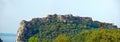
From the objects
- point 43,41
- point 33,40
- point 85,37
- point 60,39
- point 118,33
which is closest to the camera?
point 60,39

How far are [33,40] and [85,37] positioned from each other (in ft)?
86.3

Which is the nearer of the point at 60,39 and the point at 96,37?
the point at 60,39

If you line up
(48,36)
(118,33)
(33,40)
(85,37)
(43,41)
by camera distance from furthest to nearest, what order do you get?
(48,36) → (43,41) → (85,37) → (118,33) → (33,40)

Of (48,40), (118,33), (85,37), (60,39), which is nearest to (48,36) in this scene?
(48,40)

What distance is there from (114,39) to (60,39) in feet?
63.1

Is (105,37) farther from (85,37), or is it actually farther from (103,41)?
(85,37)

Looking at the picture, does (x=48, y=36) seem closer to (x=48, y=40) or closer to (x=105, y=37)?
(x=48, y=40)

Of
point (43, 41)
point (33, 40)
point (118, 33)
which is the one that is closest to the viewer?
point (33, 40)

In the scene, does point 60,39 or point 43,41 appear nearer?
point 60,39

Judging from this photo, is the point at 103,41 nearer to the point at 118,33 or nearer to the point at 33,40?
the point at 118,33

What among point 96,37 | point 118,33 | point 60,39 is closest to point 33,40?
point 60,39

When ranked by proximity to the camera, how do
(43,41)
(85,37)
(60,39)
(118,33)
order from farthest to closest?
(43,41) < (85,37) < (118,33) < (60,39)

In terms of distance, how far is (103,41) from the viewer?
118m

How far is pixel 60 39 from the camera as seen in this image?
109 meters
